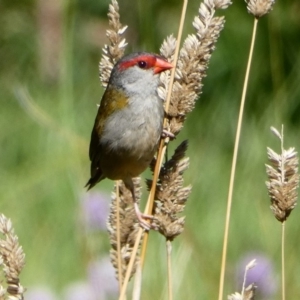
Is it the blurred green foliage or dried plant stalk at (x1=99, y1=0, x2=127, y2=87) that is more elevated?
the blurred green foliage

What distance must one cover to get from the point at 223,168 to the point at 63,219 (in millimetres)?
1460

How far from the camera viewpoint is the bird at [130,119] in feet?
11.5

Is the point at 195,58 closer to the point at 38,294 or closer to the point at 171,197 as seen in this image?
the point at 171,197

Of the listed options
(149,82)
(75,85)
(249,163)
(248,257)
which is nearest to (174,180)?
(149,82)

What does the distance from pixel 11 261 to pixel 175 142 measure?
4855 millimetres

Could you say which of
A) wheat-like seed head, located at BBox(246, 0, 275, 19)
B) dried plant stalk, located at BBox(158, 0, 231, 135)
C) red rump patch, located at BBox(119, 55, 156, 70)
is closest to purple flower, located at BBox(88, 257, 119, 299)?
red rump patch, located at BBox(119, 55, 156, 70)

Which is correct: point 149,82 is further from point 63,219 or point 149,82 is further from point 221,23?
point 63,219

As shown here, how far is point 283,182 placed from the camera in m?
2.63

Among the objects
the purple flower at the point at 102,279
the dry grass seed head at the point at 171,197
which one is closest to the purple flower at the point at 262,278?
the purple flower at the point at 102,279

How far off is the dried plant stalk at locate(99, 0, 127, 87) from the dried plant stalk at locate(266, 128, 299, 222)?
76 cm

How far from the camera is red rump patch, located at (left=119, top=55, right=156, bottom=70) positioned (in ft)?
11.5

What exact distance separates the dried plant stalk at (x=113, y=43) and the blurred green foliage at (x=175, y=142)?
0.93 metres

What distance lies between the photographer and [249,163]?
6344 mm

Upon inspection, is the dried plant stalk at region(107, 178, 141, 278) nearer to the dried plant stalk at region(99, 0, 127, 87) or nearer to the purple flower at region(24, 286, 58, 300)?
the dried plant stalk at region(99, 0, 127, 87)
